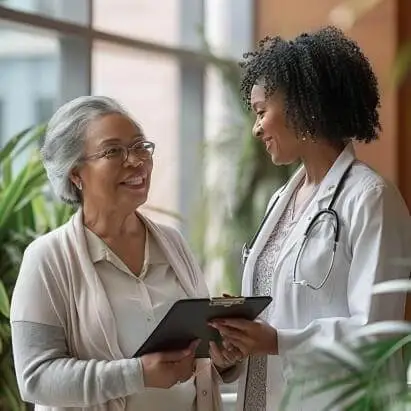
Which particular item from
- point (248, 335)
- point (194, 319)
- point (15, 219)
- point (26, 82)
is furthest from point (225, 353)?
point (26, 82)

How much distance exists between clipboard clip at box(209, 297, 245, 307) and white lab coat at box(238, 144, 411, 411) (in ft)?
0.63

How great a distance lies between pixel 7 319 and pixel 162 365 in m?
1.02

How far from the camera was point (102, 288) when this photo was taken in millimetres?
2482

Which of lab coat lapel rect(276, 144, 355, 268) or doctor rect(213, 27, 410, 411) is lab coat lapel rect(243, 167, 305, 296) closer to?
doctor rect(213, 27, 410, 411)

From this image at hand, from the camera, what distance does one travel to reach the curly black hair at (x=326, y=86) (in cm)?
254

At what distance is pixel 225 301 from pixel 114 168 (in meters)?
0.47

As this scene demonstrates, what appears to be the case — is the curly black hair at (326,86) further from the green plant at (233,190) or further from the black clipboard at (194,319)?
the green plant at (233,190)

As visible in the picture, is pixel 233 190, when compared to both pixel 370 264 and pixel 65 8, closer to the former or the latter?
pixel 65 8

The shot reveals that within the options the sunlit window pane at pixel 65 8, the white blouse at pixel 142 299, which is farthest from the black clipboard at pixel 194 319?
the sunlit window pane at pixel 65 8

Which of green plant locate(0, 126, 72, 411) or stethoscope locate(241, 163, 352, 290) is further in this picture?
green plant locate(0, 126, 72, 411)

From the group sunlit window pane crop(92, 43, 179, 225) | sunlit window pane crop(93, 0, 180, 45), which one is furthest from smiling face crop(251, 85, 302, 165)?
sunlit window pane crop(92, 43, 179, 225)

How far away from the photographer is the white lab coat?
2383mm

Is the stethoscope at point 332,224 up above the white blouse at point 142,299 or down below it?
above

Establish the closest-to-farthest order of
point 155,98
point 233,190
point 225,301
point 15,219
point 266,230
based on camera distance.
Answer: point 225,301, point 266,230, point 15,219, point 233,190, point 155,98
